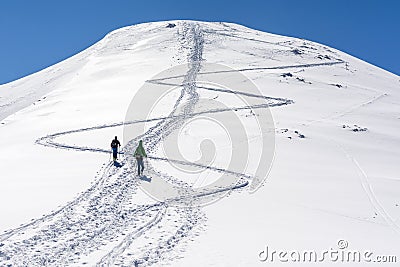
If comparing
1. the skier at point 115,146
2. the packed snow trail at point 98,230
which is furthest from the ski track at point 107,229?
the skier at point 115,146

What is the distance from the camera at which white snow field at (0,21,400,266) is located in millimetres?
12281

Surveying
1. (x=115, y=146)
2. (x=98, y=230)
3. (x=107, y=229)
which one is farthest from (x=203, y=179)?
(x=98, y=230)

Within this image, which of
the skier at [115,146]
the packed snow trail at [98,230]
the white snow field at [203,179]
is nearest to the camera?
the packed snow trail at [98,230]

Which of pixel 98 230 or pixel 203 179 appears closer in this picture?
pixel 98 230

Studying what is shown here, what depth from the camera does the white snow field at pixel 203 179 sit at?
40.3 ft

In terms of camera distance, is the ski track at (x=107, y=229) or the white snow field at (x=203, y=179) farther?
the white snow field at (x=203, y=179)

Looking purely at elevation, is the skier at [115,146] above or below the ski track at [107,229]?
above

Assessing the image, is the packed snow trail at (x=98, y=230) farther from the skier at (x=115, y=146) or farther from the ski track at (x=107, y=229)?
the skier at (x=115, y=146)

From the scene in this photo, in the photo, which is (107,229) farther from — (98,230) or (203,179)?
(203,179)

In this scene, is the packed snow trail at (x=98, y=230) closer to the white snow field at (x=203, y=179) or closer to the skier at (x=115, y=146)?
the white snow field at (x=203, y=179)

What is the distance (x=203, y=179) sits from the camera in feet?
66.2

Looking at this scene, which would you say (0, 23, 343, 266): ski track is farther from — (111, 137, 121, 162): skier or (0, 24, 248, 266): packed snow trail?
(111, 137, 121, 162): skier

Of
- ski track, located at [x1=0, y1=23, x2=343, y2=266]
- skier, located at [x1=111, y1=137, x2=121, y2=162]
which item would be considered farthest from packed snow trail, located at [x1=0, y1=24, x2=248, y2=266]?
skier, located at [x1=111, y1=137, x2=121, y2=162]

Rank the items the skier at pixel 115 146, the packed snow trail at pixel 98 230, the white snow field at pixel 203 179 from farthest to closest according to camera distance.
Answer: the skier at pixel 115 146, the white snow field at pixel 203 179, the packed snow trail at pixel 98 230
